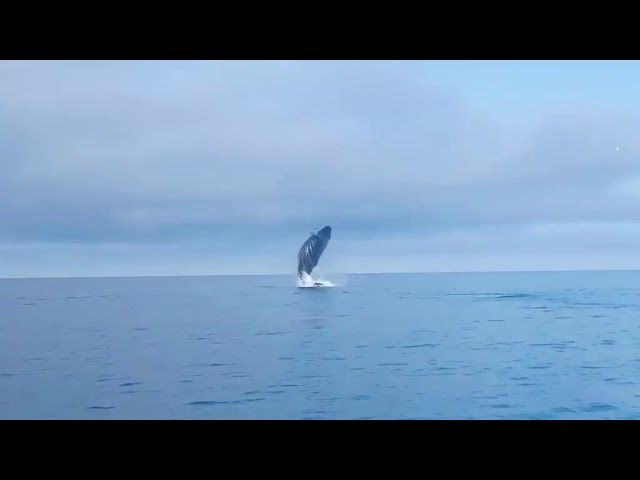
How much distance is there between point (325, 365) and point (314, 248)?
41.1 ft

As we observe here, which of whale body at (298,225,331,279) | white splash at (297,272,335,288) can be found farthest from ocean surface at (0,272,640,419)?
white splash at (297,272,335,288)

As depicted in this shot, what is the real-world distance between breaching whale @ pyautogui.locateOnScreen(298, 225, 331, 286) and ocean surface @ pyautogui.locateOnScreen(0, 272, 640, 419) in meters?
4.06

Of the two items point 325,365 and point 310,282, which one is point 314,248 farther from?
point 325,365

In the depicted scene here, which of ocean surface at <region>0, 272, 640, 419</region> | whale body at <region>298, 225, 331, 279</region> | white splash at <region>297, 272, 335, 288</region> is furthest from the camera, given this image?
white splash at <region>297, 272, 335, 288</region>

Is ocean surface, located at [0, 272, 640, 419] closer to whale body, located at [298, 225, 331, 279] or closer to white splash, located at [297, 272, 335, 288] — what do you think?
whale body, located at [298, 225, 331, 279]

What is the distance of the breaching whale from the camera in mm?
21255

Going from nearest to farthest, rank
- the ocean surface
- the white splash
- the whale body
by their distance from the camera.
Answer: the ocean surface
the whale body
the white splash

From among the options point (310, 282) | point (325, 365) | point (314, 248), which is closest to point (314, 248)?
point (314, 248)

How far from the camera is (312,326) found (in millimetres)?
14297

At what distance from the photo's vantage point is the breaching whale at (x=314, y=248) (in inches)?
837

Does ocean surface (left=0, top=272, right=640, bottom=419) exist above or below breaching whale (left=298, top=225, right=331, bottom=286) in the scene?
below
